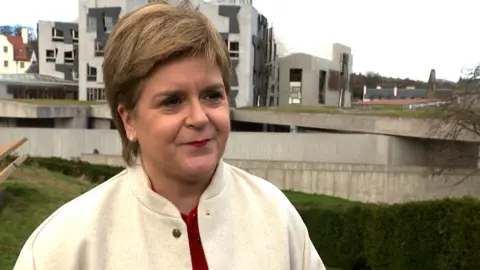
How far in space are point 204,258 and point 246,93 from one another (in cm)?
3602

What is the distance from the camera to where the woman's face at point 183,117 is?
Answer: 4.79ft

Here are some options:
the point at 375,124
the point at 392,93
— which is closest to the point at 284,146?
the point at 375,124

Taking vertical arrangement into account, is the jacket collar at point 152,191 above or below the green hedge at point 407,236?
above

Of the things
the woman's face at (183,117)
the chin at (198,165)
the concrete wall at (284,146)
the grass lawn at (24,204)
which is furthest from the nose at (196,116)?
the concrete wall at (284,146)

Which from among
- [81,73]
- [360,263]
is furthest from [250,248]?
[81,73]

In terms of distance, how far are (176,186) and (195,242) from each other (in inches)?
7.8

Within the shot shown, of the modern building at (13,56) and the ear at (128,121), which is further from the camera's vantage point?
the modern building at (13,56)

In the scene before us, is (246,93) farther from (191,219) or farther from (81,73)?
(191,219)

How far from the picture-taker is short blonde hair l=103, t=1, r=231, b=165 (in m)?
1.45

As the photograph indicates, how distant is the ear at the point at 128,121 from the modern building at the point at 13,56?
65.7m

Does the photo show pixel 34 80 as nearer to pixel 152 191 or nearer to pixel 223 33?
pixel 223 33

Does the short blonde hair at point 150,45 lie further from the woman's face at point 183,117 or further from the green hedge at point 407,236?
the green hedge at point 407,236

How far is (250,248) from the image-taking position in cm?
166

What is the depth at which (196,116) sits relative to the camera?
146cm
